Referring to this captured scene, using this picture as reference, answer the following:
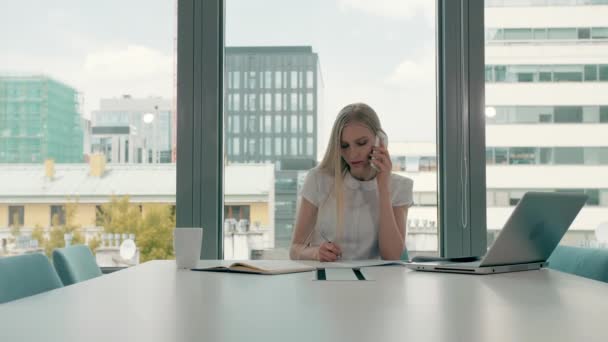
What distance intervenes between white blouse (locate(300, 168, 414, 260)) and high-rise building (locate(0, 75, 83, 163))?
55.8 inches

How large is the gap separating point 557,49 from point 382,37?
945 millimetres

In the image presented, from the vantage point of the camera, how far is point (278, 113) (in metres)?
3.47

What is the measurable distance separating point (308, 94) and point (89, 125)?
1214 mm

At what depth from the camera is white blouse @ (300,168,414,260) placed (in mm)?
2779

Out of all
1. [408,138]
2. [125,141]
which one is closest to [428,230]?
[408,138]

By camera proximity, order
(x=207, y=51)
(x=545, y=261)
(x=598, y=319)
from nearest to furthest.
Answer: (x=598, y=319), (x=545, y=261), (x=207, y=51)

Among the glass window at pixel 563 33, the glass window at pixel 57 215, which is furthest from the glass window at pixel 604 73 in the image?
the glass window at pixel 57 215

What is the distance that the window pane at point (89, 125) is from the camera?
3.39 m

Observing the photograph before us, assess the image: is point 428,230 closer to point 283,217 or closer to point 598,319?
point 283,217

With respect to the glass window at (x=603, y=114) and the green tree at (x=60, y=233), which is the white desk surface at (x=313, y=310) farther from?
the glass window at (x=603, y=114)

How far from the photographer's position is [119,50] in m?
3.46

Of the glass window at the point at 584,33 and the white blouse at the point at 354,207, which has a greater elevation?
the glass window at the point at 584,33

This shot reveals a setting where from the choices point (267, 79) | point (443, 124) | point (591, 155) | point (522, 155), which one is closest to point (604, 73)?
point (591, 155)

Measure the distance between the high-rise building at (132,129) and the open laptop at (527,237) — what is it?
1.88m
